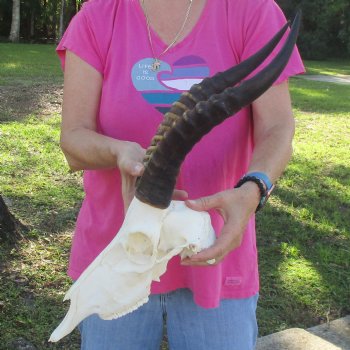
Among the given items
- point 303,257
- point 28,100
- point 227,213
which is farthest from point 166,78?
point 28,100

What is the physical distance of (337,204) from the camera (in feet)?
19.5

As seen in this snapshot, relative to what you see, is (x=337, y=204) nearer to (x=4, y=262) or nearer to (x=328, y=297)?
(x=328, y=297)

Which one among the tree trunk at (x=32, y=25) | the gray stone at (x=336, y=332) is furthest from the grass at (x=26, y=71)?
the tree trunk at (x=32, y=25)

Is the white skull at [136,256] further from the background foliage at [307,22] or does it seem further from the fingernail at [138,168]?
the background foliage at [307,22]

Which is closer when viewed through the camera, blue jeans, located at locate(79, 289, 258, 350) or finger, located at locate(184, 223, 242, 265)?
finger, located at locate(184, 223, 242, 265)

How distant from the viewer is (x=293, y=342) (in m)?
3.47

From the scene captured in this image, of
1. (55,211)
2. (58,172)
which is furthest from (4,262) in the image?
(58,172)

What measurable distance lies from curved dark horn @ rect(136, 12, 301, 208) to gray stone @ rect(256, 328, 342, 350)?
2337 mm

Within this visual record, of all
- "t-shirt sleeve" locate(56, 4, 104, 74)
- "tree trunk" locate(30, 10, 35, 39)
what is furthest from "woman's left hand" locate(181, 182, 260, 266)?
"tree trunk" locate(30, 10, 35, 39)

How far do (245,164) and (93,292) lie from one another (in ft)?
2.11

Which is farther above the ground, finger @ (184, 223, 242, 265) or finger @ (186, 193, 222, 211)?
finger @ (186, 193, 222, 211)

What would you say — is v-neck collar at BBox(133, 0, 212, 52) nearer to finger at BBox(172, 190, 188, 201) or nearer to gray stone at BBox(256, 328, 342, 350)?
finger at BBox(172, 190, 188, 201)

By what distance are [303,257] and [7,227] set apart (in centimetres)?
233

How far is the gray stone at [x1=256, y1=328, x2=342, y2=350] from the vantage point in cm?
344
